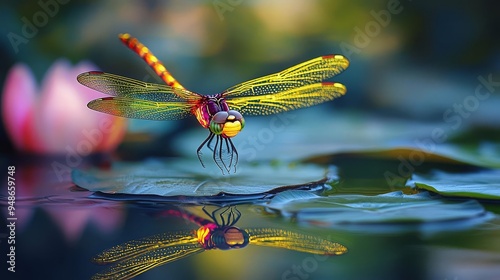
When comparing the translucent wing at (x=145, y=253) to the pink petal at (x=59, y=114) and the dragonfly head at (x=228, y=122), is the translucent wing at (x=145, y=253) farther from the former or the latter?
the pink petal at (x=59, y=114)

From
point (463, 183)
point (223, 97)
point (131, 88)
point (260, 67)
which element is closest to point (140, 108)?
point (131, 88)

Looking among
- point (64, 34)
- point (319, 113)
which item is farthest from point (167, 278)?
point (64, 34)

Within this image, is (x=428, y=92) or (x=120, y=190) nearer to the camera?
(x=120, y=190)

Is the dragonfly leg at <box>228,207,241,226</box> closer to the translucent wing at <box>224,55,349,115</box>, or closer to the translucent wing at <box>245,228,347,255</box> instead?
the translucent wing at <box>245,228,347,255</box>

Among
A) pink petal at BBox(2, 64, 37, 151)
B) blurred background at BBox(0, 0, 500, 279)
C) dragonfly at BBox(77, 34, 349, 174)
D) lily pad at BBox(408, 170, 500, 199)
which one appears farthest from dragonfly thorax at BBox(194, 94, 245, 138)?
pink petal at BBox(2, 64, 37, 151)

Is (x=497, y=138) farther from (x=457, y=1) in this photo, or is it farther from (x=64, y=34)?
(x=64, y=34)

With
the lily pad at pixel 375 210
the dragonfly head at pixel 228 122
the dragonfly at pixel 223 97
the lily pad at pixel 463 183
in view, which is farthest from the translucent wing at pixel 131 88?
the lily pad at pixel 463 183
